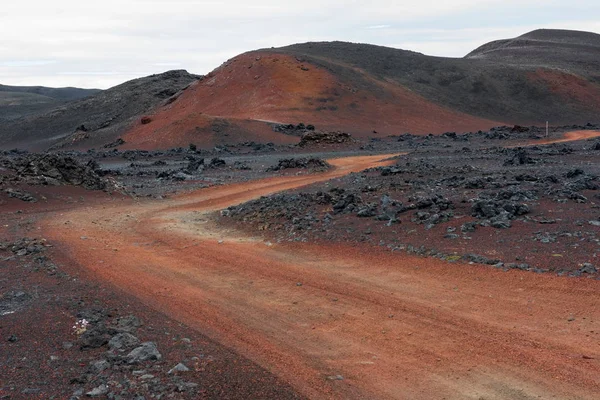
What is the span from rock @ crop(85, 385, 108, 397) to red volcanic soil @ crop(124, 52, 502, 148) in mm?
43266

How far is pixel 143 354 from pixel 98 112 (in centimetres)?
8026

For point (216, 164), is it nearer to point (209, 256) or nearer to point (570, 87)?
point (209, 256)

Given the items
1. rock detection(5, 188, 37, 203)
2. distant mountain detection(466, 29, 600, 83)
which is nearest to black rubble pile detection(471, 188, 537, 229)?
rock detection(5, 188, 37, 203)

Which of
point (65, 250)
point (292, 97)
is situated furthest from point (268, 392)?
point (292, 97)

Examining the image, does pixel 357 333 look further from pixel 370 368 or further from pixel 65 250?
pixel 65 250

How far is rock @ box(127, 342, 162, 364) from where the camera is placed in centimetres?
635

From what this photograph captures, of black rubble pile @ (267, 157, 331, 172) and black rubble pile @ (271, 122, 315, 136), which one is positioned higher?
black rubble pile @ (271, 122, 315, 136)

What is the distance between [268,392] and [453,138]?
44.8m

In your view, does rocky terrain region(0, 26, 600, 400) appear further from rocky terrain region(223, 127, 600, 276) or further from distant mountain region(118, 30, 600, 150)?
distant mountain region(118, 30, 600, 150)

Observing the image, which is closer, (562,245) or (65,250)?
(562,245)

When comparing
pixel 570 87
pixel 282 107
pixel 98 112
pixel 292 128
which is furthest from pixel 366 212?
pixel 98 112

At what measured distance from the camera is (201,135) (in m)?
49.2

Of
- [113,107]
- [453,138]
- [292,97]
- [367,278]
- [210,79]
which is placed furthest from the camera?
[113,107]

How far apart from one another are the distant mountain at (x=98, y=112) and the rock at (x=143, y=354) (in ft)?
218
